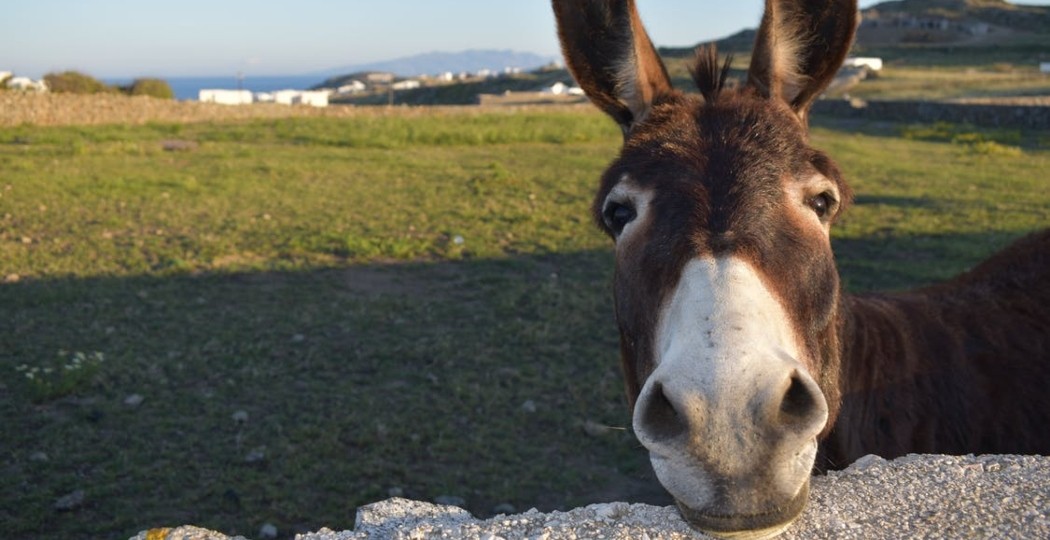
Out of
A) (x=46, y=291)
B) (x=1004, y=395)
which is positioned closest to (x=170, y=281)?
(x=46, y=291)

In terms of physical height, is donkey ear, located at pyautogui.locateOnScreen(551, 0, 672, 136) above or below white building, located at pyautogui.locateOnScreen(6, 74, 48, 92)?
below

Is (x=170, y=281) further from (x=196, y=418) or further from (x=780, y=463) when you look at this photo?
(x=780, y=463)

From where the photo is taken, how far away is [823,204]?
2.49 meters

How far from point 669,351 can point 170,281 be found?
6918mm

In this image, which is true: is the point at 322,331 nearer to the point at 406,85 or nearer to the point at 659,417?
the point at 659,417

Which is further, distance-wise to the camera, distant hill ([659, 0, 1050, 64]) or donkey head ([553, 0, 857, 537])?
distant hill ([659, 0, 1050, 64])

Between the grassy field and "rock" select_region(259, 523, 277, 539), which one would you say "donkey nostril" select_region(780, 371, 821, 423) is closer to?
the grassy field

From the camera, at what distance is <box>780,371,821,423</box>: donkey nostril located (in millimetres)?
1753

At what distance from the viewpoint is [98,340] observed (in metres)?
6.25

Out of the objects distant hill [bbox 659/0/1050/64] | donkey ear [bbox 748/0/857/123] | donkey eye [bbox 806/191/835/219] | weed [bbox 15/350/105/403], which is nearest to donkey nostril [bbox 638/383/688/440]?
donkey eye [bbox 806/191/835/219]

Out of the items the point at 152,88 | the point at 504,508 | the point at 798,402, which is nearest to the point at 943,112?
the point at 504,508

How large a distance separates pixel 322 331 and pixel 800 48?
469 cm

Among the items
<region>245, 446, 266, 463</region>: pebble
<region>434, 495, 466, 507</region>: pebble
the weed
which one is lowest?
<region>434, 495, 466, 507</region>: pebble

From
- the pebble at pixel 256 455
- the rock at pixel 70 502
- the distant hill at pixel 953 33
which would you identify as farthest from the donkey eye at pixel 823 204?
the distant hill at pixel 953 33
